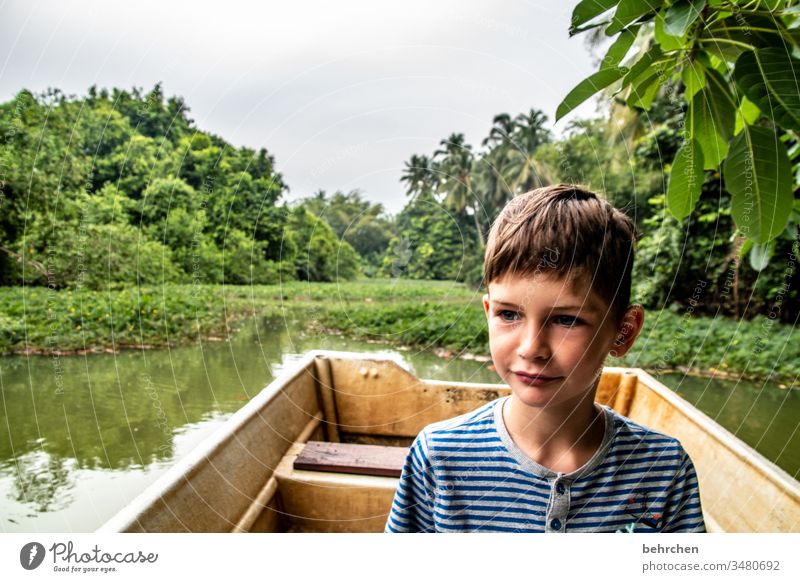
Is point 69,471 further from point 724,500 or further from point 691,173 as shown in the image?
point 724,500

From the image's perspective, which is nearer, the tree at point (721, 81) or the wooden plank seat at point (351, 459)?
the tree at point (721, 81)

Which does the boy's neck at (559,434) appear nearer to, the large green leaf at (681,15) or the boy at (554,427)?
the boy at (554,427)

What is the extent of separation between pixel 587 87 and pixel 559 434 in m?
0.25

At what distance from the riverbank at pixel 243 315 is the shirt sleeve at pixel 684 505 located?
0.13 meters

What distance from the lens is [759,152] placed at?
14.8 inches

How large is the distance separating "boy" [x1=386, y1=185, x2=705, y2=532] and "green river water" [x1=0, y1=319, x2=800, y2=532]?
1.30 feet

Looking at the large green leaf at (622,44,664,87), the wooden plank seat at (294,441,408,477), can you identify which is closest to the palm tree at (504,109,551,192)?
the large green leaf at (622,44,664,87)

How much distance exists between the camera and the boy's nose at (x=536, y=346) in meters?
0.35

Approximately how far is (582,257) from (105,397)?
2.80 feet

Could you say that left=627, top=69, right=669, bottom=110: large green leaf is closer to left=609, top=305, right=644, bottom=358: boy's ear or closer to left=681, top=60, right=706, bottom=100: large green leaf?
left=681, top=60, right=706, bottom=100: large green leaf

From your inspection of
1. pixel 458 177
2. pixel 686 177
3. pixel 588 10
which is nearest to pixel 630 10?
pixel 588 10

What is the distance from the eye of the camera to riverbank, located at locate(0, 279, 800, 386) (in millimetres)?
686

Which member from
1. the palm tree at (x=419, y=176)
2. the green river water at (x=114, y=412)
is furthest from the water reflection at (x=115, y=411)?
the palm tree at (x=419, y=176)

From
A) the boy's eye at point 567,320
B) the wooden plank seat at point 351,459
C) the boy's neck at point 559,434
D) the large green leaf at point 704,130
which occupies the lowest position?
the wooden plank seat at point 351,459
